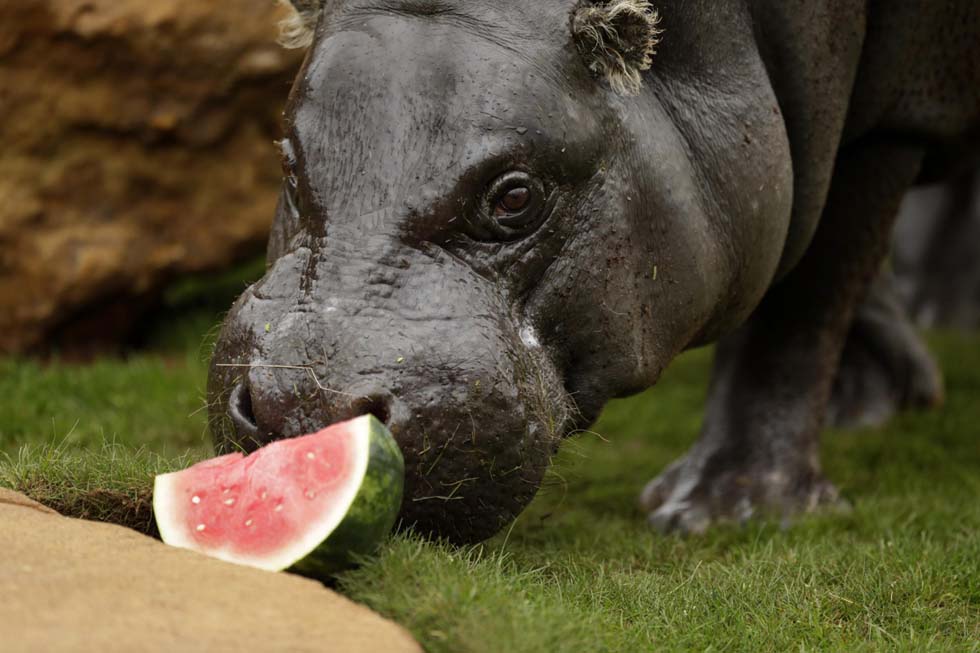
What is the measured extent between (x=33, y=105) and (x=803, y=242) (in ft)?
13.3

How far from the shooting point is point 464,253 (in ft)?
11.5

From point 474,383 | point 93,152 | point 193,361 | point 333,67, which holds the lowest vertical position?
point 193,361

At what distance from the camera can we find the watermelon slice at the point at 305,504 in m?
2.95

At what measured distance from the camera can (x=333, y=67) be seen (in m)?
3.68

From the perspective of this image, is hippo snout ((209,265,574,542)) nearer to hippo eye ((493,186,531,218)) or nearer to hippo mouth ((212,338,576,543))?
hippo mouth ((212,338,576,543))

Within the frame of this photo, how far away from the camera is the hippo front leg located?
5258 mm

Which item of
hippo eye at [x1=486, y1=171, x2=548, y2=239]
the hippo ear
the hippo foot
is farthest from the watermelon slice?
the hippo foot

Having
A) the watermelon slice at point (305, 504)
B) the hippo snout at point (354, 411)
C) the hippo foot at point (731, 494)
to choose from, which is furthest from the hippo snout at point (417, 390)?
the hippo foot at point (731, 494)

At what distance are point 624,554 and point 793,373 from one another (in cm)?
155

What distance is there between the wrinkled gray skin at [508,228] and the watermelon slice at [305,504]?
0.42 feet

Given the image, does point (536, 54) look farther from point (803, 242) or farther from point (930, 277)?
point (930, 277)

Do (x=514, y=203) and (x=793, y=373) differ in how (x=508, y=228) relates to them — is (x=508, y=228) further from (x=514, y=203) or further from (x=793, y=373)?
(x=793, y=373)

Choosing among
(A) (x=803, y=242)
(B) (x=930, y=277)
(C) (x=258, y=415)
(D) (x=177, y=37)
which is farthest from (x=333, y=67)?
(B) (x=930, y=277)

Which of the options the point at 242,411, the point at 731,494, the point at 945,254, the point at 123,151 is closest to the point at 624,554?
the point at 731,494
